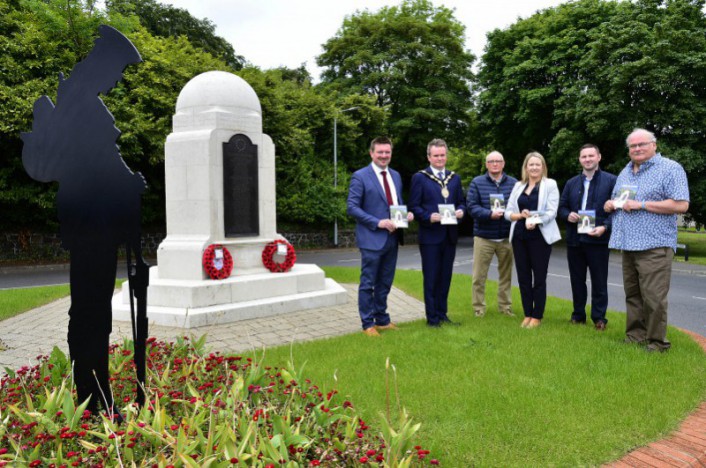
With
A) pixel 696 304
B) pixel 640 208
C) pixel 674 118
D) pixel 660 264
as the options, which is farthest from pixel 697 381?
pixel 674 118

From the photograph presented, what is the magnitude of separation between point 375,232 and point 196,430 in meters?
3.72

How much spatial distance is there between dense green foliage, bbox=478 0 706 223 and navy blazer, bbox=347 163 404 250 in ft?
55.6

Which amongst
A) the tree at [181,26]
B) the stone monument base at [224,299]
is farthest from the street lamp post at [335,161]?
the stone monument base at [224,299]

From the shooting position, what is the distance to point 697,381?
430cm

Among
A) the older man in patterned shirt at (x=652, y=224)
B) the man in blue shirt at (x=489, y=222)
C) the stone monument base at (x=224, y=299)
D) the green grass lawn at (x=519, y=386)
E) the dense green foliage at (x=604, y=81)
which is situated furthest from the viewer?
the dense green foliage at (x=604, y=81)

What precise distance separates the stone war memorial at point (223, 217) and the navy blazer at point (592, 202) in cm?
384

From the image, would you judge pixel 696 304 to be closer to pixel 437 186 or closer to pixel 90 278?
pixel 437 186

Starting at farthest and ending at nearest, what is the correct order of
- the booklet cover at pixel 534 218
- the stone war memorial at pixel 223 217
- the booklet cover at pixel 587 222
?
the stone war memorial at pixel 223 217, the booklet cover at pixel 534 218, the booklet cover at pixel 587 222

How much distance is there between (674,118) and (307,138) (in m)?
15.1

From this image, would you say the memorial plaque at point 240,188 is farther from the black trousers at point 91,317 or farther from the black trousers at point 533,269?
the black trousers at point 91,317

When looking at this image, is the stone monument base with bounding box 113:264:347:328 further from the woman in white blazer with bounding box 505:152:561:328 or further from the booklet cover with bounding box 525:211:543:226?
the booklet cover with bounding box 525:211:543:226

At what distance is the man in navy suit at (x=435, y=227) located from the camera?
633 centimetres

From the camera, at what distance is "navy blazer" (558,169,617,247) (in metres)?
6.09

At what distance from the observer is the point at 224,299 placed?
24.1 ft
